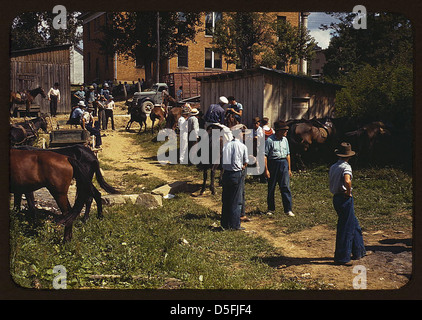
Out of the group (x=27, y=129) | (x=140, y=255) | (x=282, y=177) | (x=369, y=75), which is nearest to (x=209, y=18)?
(x=27, y=129)

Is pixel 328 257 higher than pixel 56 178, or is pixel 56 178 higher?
pixel 56 178

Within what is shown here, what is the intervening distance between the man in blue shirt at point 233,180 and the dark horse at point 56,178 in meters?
2.76

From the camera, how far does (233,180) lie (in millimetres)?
8070

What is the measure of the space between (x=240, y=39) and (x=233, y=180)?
15944 mm

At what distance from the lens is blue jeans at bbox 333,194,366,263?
6105mm

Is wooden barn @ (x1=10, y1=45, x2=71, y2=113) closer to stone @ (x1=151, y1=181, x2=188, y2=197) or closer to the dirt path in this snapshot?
the dirt path

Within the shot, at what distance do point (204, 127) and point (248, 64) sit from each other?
362 inches

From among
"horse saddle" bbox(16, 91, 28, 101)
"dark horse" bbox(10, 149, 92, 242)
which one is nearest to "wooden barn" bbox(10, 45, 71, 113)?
"horse saddle" bbox(16, 91, 28, 101)

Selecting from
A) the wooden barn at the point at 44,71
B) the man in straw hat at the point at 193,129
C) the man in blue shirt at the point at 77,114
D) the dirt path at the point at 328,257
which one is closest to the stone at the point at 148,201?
the dirt path at the point at 328,257

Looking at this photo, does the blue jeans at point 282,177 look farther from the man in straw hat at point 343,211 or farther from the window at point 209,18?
the window at point 209,18

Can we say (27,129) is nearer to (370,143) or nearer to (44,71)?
(44,71)

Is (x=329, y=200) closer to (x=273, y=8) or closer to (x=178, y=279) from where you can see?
(x=178, y=279)

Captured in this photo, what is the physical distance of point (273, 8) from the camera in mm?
3783
